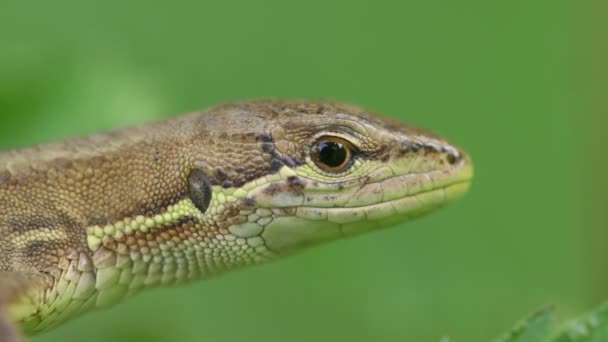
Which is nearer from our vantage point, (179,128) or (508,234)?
(179,128)

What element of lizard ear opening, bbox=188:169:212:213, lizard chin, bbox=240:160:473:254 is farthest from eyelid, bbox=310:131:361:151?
lizard ear opening, bbox=188:169:212:213

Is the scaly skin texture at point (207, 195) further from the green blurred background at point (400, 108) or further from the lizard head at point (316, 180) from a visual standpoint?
the green blurred background at point (400, 108)

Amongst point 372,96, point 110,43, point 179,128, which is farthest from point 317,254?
point 110,43

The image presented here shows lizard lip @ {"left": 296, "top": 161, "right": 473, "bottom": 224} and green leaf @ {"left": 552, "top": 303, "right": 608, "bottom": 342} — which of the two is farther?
lizard lip @ {"left": 296, "top": 161, "right": 473, "bottom": 224}

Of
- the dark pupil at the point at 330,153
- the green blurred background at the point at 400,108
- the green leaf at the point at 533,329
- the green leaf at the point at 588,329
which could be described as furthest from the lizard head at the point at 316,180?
the green blurred background at the point at 400,108

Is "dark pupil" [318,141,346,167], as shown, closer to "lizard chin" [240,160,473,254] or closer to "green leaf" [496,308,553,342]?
"lizard chin" [240,160,473,254]

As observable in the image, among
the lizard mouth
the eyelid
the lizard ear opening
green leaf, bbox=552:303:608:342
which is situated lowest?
green leaf, bbox=552:303:608:342

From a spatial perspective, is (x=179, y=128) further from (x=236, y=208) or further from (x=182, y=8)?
(x=182, y=8)

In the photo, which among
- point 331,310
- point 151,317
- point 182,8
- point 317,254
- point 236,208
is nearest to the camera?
point 236,208
